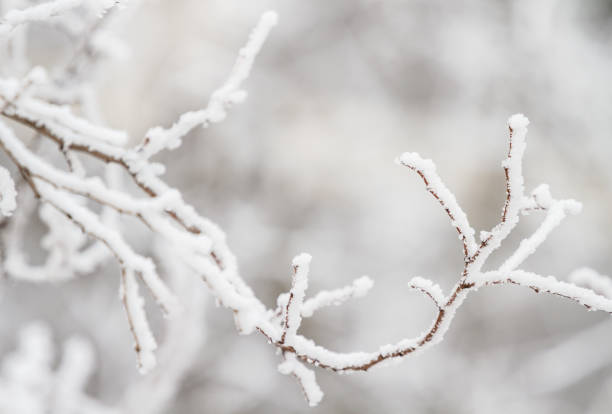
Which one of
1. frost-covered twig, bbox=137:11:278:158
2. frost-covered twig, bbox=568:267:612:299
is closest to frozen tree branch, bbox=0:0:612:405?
frost-covered twig, bbox=137:11:278:158

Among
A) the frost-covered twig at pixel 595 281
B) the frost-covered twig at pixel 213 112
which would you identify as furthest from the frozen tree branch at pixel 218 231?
the frost-covered twig at pixel 595 281

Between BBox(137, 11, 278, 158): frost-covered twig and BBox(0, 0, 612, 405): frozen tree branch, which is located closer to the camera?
BBox(0, 0, 612, 405): frozen tree branch

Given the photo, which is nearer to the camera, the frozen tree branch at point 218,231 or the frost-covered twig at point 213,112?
the frozen tree branch at point 218,231

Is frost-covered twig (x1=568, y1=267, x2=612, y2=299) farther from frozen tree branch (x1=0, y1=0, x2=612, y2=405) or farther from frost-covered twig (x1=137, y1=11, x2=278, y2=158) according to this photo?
frost-covered twig (x1=137, y1=11, x2=278, y2=158)

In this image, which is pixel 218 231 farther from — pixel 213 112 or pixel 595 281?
pixel 595 281

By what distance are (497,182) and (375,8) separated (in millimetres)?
2842

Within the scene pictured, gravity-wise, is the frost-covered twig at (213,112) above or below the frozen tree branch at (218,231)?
above

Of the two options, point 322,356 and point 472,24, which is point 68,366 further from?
point 472,24

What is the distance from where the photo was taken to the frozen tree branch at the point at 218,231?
967 mm

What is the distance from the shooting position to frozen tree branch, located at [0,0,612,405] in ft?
3.17

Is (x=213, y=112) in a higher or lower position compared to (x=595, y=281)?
higher

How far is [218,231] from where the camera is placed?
1089mm

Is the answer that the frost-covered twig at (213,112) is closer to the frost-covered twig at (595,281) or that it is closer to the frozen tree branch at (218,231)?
the frozen tree branch at (218,231)

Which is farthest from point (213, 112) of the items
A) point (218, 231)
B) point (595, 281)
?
point (595, 281)
